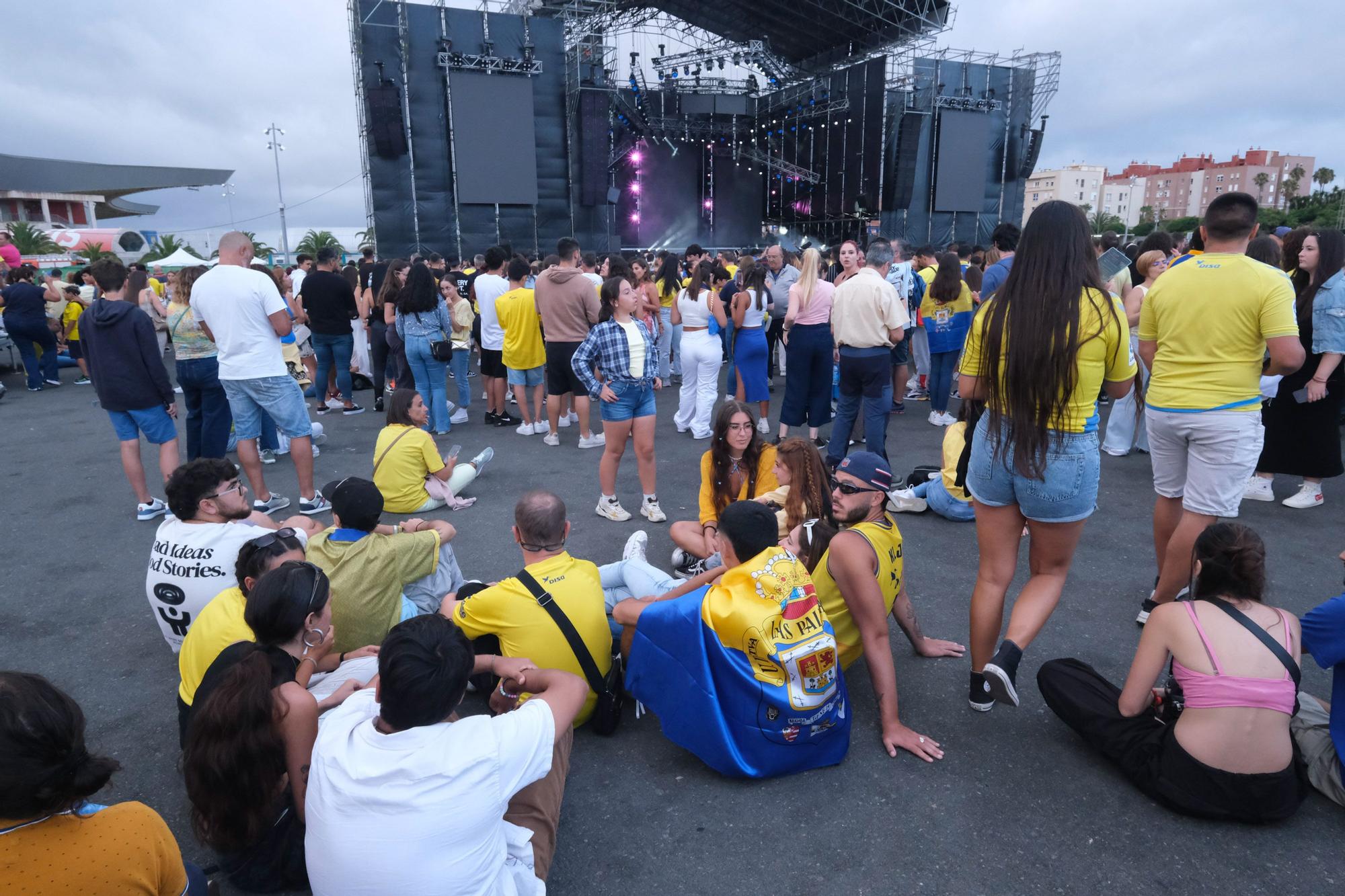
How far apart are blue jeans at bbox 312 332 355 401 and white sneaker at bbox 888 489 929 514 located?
5928 millimetres

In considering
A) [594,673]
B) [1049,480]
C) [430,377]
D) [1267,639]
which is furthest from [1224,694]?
[430,377]

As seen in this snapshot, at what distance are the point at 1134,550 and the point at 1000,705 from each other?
6.77 feet

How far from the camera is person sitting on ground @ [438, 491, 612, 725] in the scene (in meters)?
2.52

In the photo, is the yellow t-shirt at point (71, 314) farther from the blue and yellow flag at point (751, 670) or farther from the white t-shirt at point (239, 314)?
the blue and yellow flag at point (751, 670)

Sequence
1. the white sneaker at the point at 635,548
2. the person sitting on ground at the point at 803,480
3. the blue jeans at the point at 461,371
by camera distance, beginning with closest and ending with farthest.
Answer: the person sitting on ground at the point at 803,480 → the white sneaker at the point at 635,548 → the blue jeans at the point at 461,371

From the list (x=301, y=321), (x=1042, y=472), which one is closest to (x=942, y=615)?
(x=1042, y=472)

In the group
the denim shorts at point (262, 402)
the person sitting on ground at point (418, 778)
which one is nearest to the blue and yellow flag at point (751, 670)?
the person sitting on ground at point (418, 778)

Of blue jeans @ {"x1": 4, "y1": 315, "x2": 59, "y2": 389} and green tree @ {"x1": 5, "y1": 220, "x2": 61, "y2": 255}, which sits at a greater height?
green tree @ {"x1": 5, "y1": 220, "x2": 61, "y2": 255}

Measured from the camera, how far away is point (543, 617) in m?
2.52

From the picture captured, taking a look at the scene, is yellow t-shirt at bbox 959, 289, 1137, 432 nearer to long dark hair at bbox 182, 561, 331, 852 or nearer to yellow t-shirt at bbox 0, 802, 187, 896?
long dark hair at bbox 182, 561, 331, 852

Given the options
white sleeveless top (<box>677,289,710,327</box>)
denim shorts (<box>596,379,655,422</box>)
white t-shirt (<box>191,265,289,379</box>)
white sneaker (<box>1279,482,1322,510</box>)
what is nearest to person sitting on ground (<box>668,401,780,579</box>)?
denim shorts (<box>596,379,655,422</box>)

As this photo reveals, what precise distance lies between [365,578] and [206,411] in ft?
12.3

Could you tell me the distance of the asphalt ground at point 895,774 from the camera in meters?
2.15

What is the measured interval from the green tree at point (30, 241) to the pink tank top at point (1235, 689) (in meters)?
32.5
